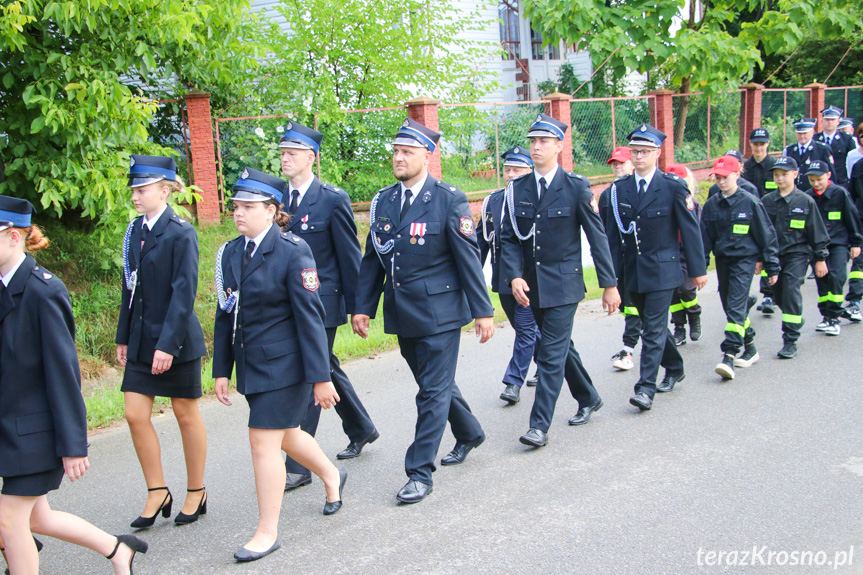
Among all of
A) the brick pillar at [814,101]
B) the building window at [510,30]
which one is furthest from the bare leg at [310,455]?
the building window at [510,30]

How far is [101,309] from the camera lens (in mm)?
9336

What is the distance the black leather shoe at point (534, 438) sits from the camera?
18.5 ft

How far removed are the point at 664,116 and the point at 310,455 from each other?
53.5 feet

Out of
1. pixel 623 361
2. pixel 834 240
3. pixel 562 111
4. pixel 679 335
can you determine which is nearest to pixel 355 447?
pixel 623 361

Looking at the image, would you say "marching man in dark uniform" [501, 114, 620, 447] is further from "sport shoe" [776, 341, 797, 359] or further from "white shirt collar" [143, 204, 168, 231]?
"sport shoe" [776, 341, 797, 359]

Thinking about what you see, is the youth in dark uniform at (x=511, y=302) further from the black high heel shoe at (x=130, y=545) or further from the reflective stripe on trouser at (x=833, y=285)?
the reflective stripe on trouser at (x=833, y=285)

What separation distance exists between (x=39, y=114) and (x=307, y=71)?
20.4 feet

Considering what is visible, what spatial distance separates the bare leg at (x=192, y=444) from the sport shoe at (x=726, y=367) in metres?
4.42

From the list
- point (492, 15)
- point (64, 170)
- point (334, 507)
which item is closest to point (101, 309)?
point (64, 170)

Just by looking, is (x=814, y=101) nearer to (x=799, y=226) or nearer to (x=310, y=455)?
(x=799, y=226)

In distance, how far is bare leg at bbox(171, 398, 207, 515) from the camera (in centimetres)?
462

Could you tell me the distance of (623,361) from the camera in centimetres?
773

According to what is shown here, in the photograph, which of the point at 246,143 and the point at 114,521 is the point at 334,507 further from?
the point at 246,143

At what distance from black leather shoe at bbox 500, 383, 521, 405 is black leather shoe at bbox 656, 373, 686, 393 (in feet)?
3.87
